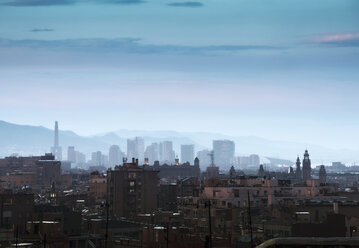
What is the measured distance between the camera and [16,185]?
7264 inches

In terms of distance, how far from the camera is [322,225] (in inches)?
2359

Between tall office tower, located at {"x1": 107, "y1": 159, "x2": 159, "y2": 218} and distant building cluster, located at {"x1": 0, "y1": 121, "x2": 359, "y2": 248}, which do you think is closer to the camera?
distant building cluster, located at {"x1": 0, "y1": 121, "x2": 359, "y2": 248}

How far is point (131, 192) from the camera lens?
98438 millimetres

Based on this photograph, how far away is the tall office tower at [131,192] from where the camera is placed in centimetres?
9650

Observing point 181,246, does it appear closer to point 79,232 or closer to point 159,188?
point 79,232

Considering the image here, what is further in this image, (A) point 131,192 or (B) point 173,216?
(A) point 131,192

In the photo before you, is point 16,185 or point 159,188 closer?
point 159,188

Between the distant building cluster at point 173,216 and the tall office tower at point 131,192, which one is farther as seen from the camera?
the tall office tower at point 131,192

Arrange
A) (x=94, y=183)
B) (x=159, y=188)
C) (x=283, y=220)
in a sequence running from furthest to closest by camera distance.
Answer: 1. (x=94, y=183)
2. (x=159, y=188)
3. (x=283, y=220)

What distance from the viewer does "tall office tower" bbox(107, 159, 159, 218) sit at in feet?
317

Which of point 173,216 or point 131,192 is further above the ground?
point 131,192

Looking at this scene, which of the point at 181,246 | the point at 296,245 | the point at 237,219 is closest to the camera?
the point at 296,245

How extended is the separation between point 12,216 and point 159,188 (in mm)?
49384

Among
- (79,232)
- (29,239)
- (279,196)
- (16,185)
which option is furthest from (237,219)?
(16,185)
